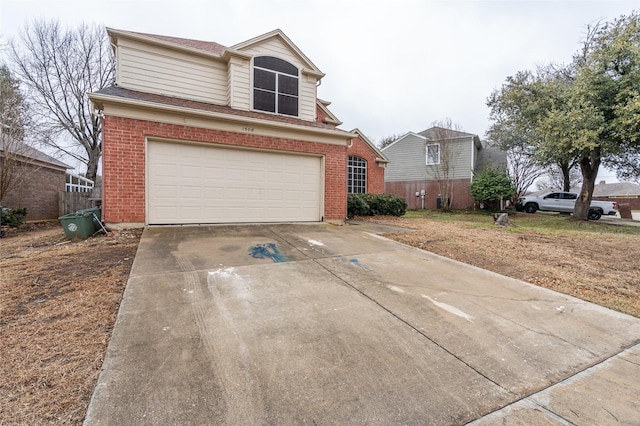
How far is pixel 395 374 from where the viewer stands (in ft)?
6.92

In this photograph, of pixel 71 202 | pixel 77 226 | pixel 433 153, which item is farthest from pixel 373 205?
pixel 71 202

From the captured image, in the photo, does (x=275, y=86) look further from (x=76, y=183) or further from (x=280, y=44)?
(x=76, y=183)

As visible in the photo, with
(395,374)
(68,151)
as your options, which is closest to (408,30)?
(395,374)

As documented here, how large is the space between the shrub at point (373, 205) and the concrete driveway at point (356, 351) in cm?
802

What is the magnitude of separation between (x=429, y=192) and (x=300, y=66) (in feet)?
49.2

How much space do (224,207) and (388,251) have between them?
14.9ft

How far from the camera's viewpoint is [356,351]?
2.36 meters

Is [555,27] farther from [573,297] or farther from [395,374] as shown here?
[395,374]

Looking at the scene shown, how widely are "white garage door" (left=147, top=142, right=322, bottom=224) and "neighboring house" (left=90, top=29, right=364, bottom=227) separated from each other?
0.08ft

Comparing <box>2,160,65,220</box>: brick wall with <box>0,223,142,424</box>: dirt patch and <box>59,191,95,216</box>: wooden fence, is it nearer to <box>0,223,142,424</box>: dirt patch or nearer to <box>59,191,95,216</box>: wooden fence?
<box>59,191,95,216</box>: wooden fence

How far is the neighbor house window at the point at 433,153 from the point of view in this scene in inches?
818

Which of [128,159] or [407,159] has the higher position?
[407,159]

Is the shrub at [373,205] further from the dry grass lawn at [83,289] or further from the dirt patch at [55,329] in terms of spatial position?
the dirt patch at [55,329]

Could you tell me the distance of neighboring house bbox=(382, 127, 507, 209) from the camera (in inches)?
795
